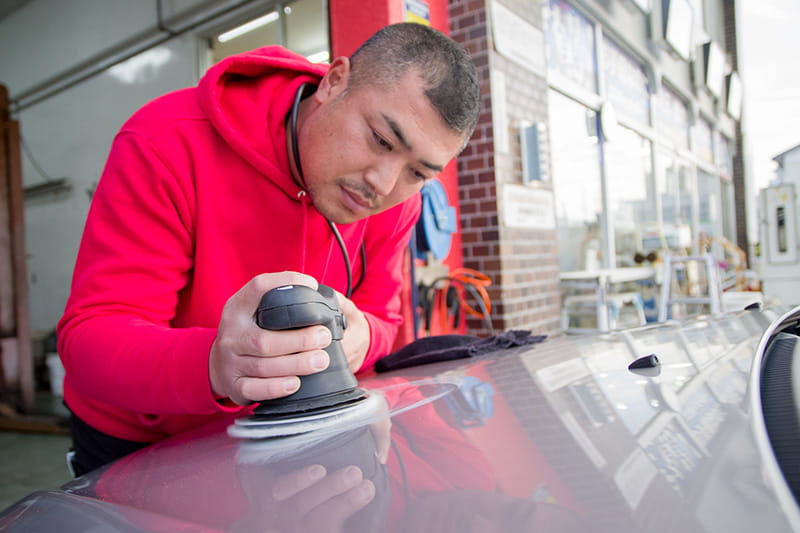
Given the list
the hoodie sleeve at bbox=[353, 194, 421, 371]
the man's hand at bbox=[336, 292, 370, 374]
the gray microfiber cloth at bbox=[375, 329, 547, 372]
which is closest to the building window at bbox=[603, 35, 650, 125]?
the hoodie sleeve at bbox=[353, 194, 421, 371]

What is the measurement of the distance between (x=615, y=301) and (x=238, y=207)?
435 cm

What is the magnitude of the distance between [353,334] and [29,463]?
10.6ft

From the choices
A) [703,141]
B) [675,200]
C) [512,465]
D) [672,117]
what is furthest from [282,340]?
[703,141]

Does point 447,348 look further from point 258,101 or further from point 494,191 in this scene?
point 494,191

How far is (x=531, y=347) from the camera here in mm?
955

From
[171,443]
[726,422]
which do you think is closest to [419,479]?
[726,422]

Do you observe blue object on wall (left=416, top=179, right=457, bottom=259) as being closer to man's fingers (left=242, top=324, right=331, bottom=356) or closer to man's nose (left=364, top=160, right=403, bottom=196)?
man's nose (left=364, top=160, right=403, bottom=196)

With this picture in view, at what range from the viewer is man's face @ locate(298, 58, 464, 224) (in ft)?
3.13

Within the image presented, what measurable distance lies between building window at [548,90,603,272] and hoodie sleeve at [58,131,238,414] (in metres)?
4.21

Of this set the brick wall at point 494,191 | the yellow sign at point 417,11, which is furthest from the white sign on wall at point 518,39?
the yellow sign at point 417,11

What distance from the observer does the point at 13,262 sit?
418 cm

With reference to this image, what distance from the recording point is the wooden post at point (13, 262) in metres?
4.10

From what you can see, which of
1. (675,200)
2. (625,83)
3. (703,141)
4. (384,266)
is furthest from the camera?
(703,141)

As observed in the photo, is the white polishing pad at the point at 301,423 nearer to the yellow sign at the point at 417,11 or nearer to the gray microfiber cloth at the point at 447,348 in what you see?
the gray microfiber cloth at the point at 447,348
